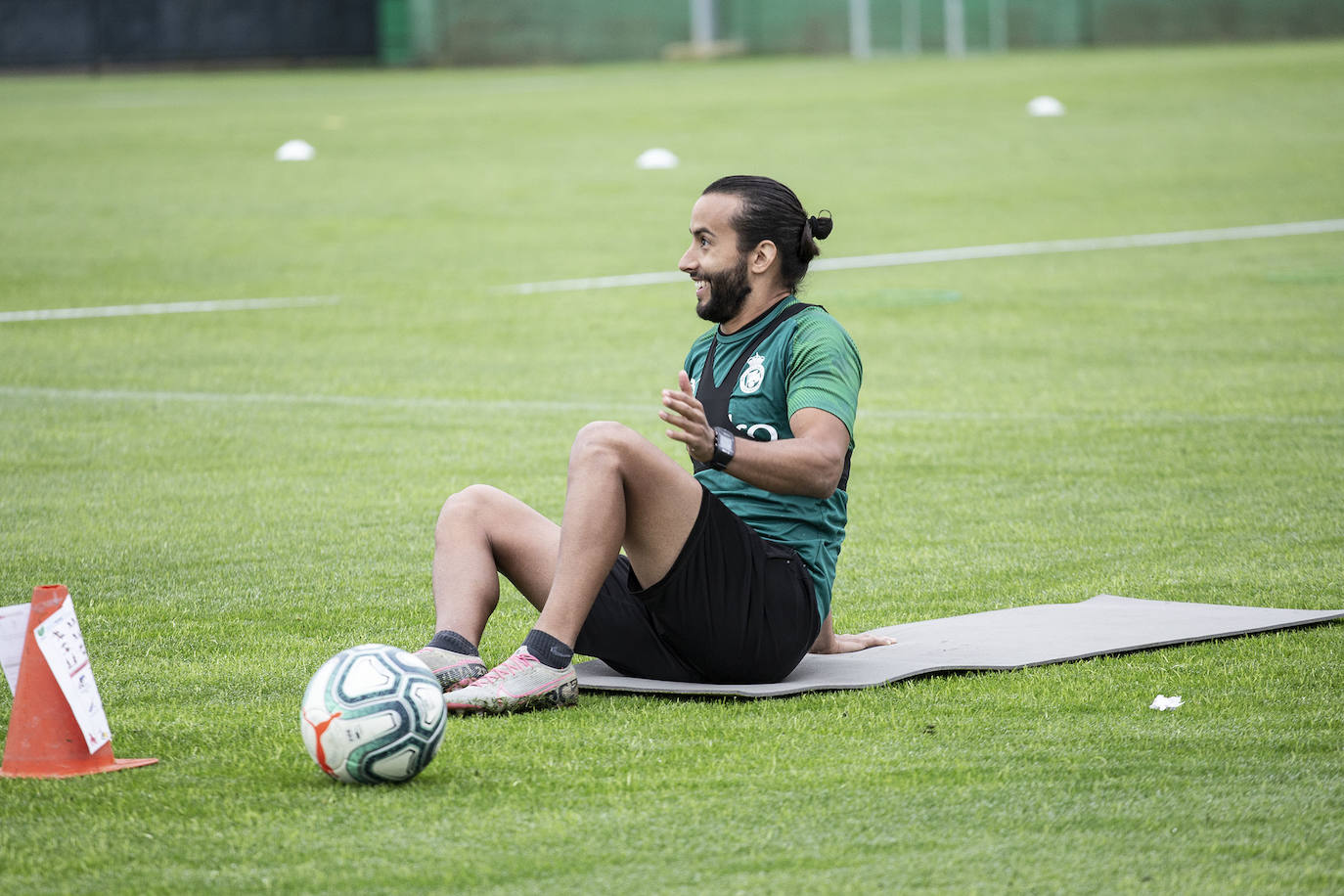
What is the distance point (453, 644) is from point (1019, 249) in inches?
501

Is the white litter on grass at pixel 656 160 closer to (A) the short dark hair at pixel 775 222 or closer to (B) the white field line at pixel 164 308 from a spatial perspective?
(B) the white field line at pixel 164 308

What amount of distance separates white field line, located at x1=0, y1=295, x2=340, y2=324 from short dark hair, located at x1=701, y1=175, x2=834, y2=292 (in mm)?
9681

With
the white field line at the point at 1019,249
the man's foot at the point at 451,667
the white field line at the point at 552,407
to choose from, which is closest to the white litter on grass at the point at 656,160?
the white field line at the point at 1019,249

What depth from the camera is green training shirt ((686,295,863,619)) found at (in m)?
4.79

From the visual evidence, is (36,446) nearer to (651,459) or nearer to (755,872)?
(651,459)

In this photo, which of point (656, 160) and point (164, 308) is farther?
point (656, 160)

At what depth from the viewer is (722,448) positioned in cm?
448

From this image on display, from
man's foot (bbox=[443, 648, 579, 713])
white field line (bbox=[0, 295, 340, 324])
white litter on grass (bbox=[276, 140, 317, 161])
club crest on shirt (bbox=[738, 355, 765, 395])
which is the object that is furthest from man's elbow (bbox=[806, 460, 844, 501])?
white litter on grass (bbox=[276, 140, 317, 161])

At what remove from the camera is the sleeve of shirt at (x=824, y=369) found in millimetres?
4684

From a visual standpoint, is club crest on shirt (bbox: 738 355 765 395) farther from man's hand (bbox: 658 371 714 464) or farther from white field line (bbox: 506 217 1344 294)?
white field line (bbox: 506 217 1344 294)

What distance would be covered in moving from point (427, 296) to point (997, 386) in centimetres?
552

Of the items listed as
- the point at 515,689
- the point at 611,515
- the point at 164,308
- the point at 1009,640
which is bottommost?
the point at 164,308

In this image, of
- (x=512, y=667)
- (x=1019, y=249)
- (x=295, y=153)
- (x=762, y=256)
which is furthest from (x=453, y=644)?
(x=295, y=153)

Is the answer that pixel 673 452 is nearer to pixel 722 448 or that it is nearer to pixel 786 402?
pixel 786 402
